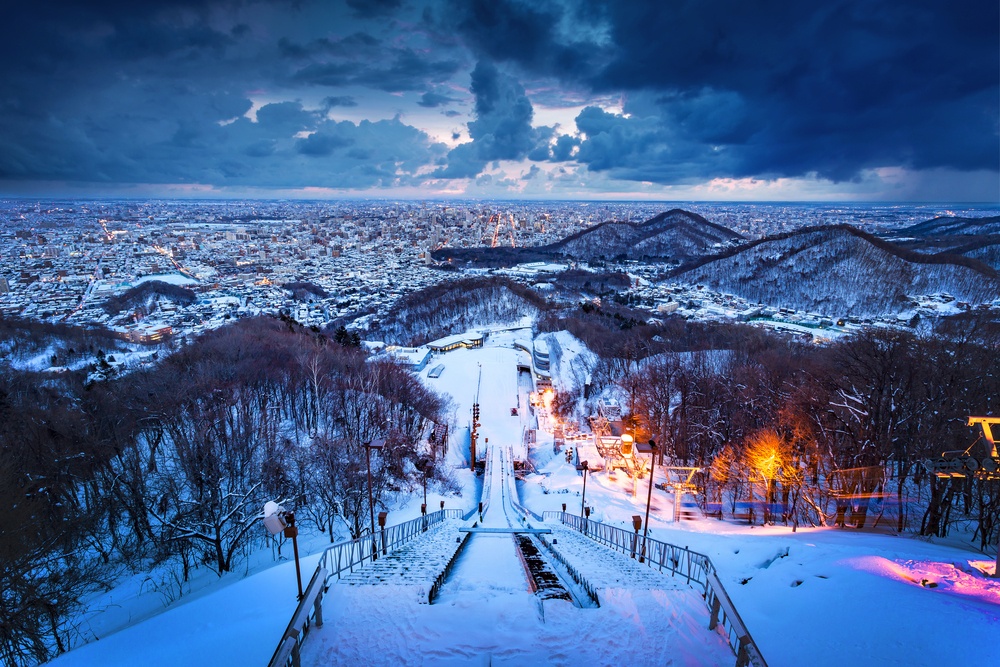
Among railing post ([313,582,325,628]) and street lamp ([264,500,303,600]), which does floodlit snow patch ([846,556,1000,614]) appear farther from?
street lamp ([264,500,303,600])

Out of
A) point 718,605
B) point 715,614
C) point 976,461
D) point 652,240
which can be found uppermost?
point 652,240

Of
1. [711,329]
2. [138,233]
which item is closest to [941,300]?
[711,329]

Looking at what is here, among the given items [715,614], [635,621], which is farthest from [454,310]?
[715,614]

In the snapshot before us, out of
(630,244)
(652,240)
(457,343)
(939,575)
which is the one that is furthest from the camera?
(652,240)

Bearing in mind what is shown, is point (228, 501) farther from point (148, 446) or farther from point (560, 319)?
point (560, 319)

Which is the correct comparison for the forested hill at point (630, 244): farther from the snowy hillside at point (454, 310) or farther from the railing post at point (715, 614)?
the railing post at point (715, 614)

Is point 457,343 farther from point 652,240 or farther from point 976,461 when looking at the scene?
point 652,240

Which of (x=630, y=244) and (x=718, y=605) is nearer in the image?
(x=718, y=605)
